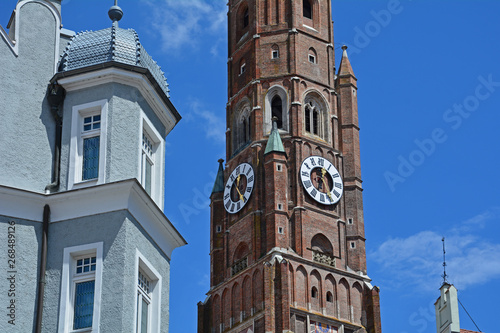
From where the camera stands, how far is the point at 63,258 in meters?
26.5

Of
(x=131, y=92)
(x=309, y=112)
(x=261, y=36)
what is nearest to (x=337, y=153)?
(x=309, y=112)

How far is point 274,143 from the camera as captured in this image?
3196 inches

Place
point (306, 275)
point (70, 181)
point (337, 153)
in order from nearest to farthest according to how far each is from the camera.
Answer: point (70, 181)
point (306, 275)
point (337, 153)

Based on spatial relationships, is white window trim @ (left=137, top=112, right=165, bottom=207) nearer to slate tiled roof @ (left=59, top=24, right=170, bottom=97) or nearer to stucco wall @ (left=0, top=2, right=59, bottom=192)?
slate tiled roof @ (left=59, top=24, right=170, bottom=97)

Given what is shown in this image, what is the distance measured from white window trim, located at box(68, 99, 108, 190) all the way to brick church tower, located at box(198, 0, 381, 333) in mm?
48081

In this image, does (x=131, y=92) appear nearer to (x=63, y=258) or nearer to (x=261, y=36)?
(x=63, y=258)

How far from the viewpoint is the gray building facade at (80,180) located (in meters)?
26.0

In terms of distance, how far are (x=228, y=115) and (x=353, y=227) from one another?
41.9ft

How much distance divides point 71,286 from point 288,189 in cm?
5457

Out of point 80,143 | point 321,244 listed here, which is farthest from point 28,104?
point 321,244

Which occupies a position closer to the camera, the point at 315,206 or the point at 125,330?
the point at 125,330

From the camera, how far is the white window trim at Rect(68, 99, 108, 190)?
2723 centimetres

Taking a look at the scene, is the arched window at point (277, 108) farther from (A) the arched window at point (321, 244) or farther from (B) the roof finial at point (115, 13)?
(B) the roof finial at point (115, 13)

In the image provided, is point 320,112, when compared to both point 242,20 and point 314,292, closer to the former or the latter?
point 242,20
